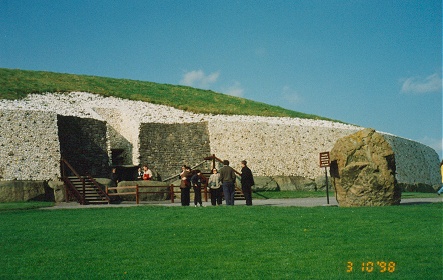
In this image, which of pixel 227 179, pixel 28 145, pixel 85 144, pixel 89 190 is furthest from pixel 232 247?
pixel 85 144

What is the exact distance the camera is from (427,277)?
609 centimetres

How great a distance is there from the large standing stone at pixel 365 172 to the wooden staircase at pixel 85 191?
10.9 m

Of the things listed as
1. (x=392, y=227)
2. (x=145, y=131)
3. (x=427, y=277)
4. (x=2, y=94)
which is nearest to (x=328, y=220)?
(x=392, y=227)

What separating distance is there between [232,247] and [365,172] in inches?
280

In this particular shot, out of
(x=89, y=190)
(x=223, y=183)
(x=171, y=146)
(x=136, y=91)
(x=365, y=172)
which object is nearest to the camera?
(x=365, y=172)

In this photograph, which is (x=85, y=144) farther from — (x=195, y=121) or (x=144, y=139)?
(x=195, y=121)

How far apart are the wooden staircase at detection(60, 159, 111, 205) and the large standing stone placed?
10.9 meters

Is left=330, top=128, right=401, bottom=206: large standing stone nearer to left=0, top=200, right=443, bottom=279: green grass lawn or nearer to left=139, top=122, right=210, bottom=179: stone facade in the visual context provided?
left=0, top=200, right=443, bottom=279: green grass lawn

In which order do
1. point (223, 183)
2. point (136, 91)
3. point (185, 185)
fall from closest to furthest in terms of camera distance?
point (223, 183), point (185, 185), point (136, 91)

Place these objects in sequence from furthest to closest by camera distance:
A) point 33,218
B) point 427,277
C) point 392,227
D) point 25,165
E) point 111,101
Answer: point 111,101
point 25,165
point 33,218
point 392,227
point 427,277

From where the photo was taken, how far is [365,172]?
1441 cm

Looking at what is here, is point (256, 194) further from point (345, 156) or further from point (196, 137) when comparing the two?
point (345, 156)

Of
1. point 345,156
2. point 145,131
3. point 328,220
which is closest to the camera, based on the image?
point 328,220

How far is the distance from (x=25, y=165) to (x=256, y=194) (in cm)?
1114
